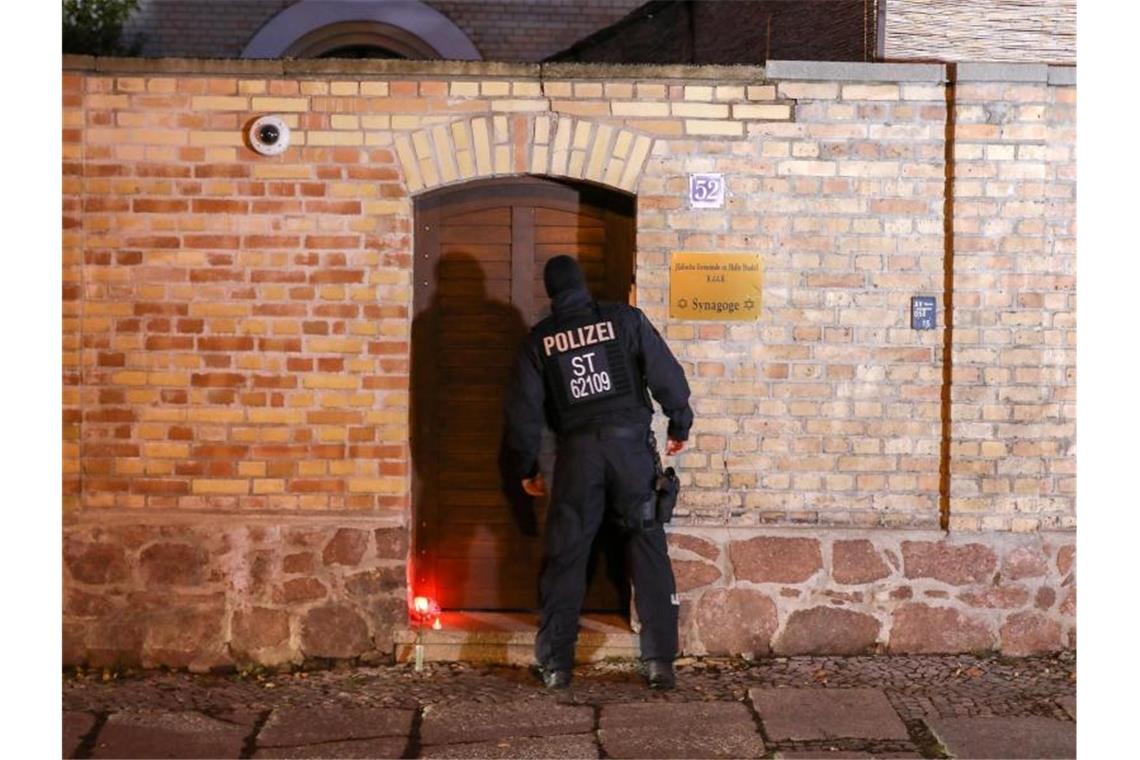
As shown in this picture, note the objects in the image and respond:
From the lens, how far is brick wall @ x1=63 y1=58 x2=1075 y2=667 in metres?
6.12

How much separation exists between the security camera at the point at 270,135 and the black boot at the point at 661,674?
3.14 metres

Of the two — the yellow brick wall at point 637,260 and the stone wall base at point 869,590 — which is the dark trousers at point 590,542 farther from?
the yellow brick wall at point 637,260

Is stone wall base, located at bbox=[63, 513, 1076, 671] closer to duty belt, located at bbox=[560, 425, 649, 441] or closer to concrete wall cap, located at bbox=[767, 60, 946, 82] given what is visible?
duty belt, located at bbox=[560, 425, 649, 441]

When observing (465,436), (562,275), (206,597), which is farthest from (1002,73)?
(206,597)

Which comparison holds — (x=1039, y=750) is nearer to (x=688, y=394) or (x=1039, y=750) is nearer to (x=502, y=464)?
(x=688, y=394)

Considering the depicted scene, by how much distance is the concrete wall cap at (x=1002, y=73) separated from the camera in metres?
6.12

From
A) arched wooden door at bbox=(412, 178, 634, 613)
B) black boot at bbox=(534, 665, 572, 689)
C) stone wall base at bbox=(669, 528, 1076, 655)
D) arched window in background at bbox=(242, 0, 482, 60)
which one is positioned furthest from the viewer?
arched window in background at bbox=(242, 0, 482, 60)

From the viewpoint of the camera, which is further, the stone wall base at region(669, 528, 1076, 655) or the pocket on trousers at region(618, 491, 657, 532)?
the stone wall base at region(669, 528, 1076, 655)

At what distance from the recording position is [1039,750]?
4969mm

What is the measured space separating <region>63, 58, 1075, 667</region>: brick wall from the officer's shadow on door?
0.32 m

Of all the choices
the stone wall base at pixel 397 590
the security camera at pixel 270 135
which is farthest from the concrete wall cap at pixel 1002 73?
the security camera at pixel 270 135

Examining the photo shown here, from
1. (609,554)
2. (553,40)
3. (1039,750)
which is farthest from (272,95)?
(553,40)

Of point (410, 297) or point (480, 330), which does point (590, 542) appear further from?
point (410, 297)

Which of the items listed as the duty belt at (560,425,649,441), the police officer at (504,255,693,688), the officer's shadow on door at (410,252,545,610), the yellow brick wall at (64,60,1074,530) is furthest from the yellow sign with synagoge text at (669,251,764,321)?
the officer's shadow on door at (410,252,545,610)
